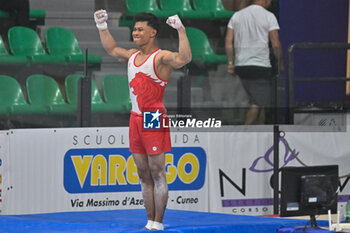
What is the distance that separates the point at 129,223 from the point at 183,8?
4.97 m

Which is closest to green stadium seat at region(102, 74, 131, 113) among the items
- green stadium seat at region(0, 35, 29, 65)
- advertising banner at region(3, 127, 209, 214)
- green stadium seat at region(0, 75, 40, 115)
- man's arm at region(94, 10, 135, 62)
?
advertising banner at region(3, 127, 209, 214)

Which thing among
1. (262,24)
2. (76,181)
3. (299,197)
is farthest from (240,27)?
(299,197)

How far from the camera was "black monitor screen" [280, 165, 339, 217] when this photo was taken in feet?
18.5

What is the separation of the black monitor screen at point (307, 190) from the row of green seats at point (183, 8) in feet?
17.9

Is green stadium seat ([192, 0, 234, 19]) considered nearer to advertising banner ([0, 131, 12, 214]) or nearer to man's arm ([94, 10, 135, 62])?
advertising banner ([0, 131, 12, 214])

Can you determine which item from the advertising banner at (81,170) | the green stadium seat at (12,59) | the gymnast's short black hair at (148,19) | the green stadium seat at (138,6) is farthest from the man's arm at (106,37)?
the green stadium seat at (138,6)

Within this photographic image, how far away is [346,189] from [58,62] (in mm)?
3779

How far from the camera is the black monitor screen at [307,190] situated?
5.65 meters

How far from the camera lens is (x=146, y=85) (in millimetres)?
6512

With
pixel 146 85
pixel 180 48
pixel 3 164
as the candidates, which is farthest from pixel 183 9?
pixel 180 48

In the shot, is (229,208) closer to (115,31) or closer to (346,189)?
(346,189)

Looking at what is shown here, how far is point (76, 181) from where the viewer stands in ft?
27.0

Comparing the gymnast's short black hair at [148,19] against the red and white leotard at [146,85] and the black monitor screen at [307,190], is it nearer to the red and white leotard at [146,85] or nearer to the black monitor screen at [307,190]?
the red and white leotard at [146,85]

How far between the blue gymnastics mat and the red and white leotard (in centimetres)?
105
